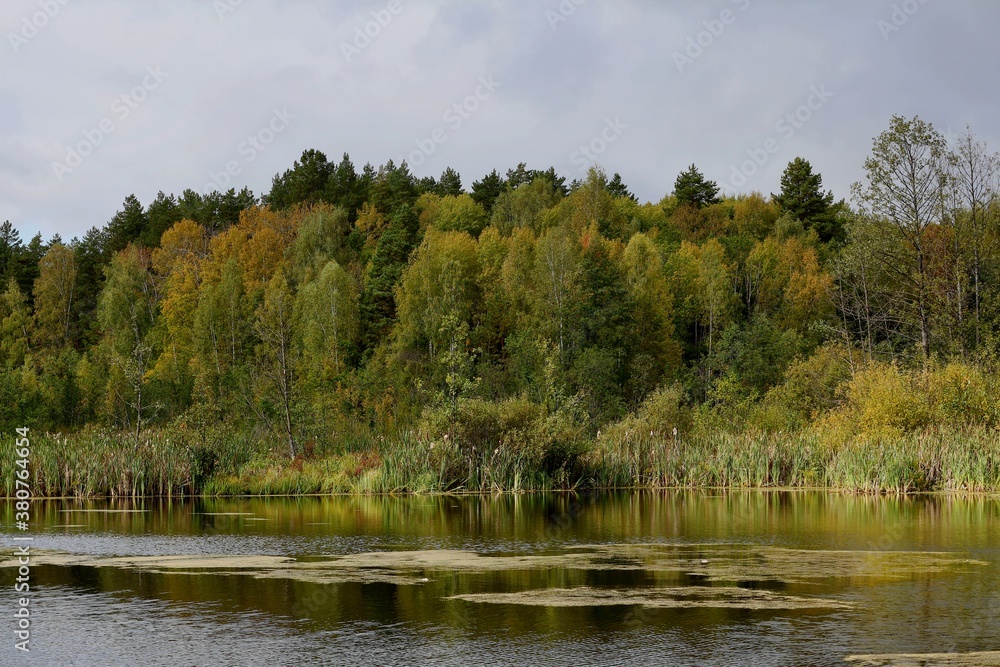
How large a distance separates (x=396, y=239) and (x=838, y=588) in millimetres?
71328

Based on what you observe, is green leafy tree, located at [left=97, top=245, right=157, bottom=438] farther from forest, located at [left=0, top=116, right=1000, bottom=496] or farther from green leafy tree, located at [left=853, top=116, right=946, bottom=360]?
green leafy tree, located at [left=853, top=116, right=946, bottom=360]

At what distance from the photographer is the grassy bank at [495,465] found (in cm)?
2844

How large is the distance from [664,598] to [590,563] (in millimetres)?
2995

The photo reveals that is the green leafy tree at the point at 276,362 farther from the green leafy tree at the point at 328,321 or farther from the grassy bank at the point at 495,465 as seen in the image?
the grassy bank at the point at 495,465

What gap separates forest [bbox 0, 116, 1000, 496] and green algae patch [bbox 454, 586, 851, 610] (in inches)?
706

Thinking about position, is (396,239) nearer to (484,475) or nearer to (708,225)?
(708,225)

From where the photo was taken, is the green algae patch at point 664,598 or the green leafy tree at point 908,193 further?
the green leafy tree at point 908,193

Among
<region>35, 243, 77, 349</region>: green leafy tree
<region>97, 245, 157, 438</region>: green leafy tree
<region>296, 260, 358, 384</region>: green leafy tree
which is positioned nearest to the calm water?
<region>296, 260, 358, 384</region>: green leafy tree

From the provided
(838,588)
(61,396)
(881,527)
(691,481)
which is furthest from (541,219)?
(838,588)

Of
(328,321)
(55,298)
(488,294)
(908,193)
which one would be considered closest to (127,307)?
(55,298)

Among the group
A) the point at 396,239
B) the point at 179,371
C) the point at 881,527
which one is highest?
the point at 396,239

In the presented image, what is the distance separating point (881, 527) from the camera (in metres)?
19.7

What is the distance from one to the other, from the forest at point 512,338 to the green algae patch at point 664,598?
17.9 m

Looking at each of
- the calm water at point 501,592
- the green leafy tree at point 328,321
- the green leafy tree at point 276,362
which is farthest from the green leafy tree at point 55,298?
the calm water at point 501,592
